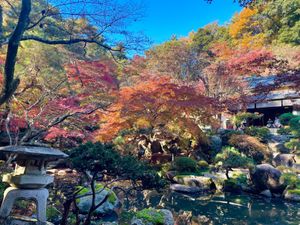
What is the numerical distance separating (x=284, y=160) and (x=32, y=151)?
13901 millimetres

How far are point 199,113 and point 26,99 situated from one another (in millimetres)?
8122

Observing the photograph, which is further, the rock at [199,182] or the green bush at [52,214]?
the rock at [199,182]

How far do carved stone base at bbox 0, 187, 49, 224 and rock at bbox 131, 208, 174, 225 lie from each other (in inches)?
77.4

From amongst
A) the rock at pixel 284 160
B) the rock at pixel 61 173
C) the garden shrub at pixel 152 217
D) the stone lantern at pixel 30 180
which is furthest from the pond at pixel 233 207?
the rock at pixel 284 160

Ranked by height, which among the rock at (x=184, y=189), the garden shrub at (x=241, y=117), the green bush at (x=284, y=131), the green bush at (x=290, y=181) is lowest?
the rock at (x=184, y=189)

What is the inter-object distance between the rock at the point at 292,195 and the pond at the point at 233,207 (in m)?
0.29

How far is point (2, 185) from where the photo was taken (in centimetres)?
604

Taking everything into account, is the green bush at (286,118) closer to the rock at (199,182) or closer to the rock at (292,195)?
the rock at (292,195)

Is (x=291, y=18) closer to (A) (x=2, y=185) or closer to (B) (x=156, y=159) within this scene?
(B) (x=156, y=159)

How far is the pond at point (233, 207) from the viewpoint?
7406 mm

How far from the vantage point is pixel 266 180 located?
1048 cm

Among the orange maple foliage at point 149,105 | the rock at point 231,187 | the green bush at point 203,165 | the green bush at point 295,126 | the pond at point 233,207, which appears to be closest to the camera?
the pond at point 233,207

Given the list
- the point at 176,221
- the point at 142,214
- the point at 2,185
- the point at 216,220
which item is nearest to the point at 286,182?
the point at 216,220

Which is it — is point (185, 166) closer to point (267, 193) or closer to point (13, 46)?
point (267, 193)
